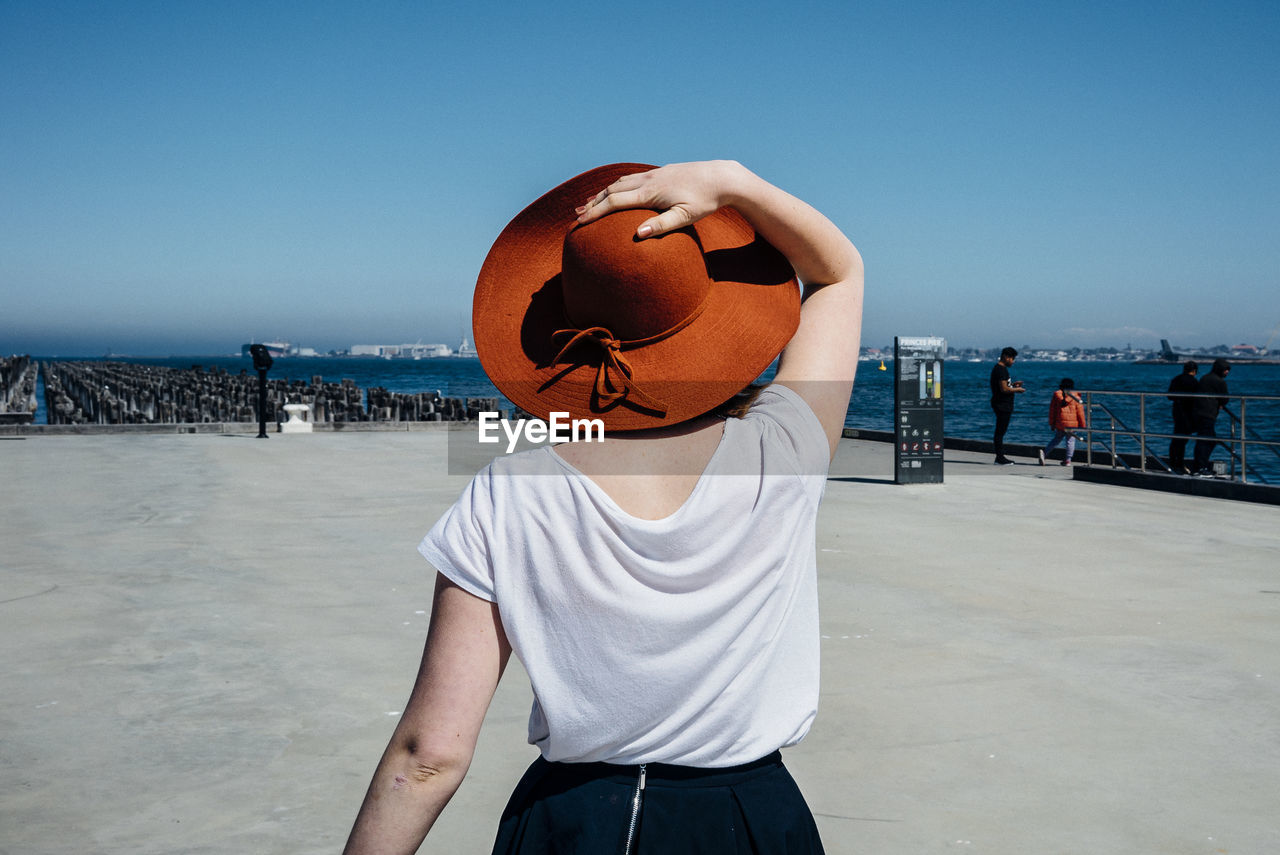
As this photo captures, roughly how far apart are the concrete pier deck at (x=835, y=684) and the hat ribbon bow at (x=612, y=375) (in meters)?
2.59

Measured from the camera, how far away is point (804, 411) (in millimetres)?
1542

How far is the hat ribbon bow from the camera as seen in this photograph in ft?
4.36

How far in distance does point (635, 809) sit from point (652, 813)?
23 millimetres

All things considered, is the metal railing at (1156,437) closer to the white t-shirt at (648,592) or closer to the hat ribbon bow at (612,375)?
the white t-shirt at (648,592)

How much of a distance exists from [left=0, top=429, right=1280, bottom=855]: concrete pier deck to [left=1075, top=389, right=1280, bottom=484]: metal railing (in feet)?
8.70

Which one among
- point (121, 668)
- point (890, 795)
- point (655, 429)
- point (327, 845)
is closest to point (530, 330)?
point (655, 429)

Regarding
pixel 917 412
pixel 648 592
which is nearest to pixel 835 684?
pixel 648 592

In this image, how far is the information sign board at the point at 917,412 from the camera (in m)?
12.8

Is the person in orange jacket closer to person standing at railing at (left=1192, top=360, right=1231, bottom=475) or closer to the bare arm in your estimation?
person standing at railing at (left=1192, top=360, right=1231, bottom=475)

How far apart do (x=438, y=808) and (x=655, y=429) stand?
21.4 inches

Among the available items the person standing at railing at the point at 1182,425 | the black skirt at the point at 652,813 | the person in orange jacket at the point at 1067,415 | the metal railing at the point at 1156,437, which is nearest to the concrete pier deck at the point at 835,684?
the black skirt at the point at 652,813

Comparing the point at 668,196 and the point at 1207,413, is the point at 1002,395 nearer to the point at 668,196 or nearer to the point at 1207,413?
the point at 1207,413

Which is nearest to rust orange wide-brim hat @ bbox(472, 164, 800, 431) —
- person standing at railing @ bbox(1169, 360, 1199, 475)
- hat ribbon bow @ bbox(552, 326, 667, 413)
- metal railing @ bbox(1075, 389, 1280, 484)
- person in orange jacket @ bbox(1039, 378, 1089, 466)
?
hat ribbon bow @ bbox(552, 326, 667, 413)

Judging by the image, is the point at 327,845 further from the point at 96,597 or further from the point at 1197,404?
the point at 1197,404
